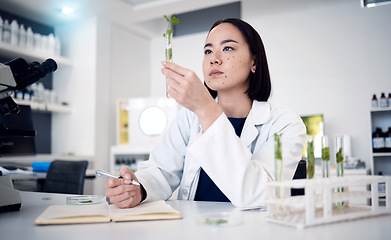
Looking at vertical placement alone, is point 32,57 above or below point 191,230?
above

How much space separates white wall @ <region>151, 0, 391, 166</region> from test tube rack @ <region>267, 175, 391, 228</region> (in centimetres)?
380

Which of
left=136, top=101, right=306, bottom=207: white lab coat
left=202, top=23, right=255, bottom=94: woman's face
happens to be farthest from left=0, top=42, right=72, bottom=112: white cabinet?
left=202, top=23, right=255, bottom=94: woman's face

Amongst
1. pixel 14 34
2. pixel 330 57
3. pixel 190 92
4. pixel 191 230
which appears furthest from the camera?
pixel 330 57

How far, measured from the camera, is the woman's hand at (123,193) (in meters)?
1.03

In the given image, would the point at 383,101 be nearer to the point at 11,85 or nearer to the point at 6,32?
the point at 11,85

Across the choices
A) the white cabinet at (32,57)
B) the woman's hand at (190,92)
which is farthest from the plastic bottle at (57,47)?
the woman's hand at (190,92)

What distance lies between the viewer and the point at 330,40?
462cm

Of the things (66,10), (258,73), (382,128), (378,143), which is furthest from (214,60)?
(66,10)

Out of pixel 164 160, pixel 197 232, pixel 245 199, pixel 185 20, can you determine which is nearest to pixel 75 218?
pixel 197 232

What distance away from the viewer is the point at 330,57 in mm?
4609

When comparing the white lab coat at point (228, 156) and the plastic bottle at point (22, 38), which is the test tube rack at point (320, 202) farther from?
the plastic bottle at point (22, 38)

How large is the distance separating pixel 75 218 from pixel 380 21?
457cm

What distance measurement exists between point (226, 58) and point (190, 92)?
0.45m

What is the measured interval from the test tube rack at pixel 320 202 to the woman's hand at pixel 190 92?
0.28 metres
